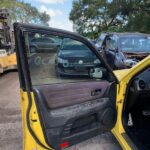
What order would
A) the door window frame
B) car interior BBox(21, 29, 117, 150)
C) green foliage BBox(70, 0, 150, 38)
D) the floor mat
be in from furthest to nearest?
1. green foliage BBox(70, 0, 150, 38)
2. the floor mat
3. car interior BBox(21, 29, 117, 150)
4. the door window frame

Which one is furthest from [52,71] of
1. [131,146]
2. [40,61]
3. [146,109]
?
[146,109]

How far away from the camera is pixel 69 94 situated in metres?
2.85

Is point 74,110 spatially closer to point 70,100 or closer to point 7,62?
point 70,100

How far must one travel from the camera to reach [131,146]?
3.10 meters

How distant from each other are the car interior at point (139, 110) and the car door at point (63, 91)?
0.29 m

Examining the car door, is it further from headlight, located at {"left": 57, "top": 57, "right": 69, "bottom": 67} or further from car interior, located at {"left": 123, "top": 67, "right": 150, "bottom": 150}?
car interior, located at {"left": 123, "top": 67, "right": 150, "bottom": 150}

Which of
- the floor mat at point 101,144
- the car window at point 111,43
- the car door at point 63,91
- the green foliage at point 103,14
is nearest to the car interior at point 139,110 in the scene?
the car door at point 63,91

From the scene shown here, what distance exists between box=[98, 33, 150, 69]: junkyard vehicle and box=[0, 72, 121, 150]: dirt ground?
11.0 ft

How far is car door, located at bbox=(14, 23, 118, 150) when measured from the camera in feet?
8.36

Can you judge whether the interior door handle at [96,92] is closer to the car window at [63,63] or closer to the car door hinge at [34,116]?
the car window at [63,63]

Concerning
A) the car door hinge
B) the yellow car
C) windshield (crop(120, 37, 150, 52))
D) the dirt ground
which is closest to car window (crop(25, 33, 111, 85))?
the yellow car

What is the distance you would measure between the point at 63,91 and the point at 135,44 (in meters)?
7.17

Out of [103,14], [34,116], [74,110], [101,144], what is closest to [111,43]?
[101,144]

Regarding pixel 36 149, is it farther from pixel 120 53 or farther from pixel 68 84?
pixel 120 53
